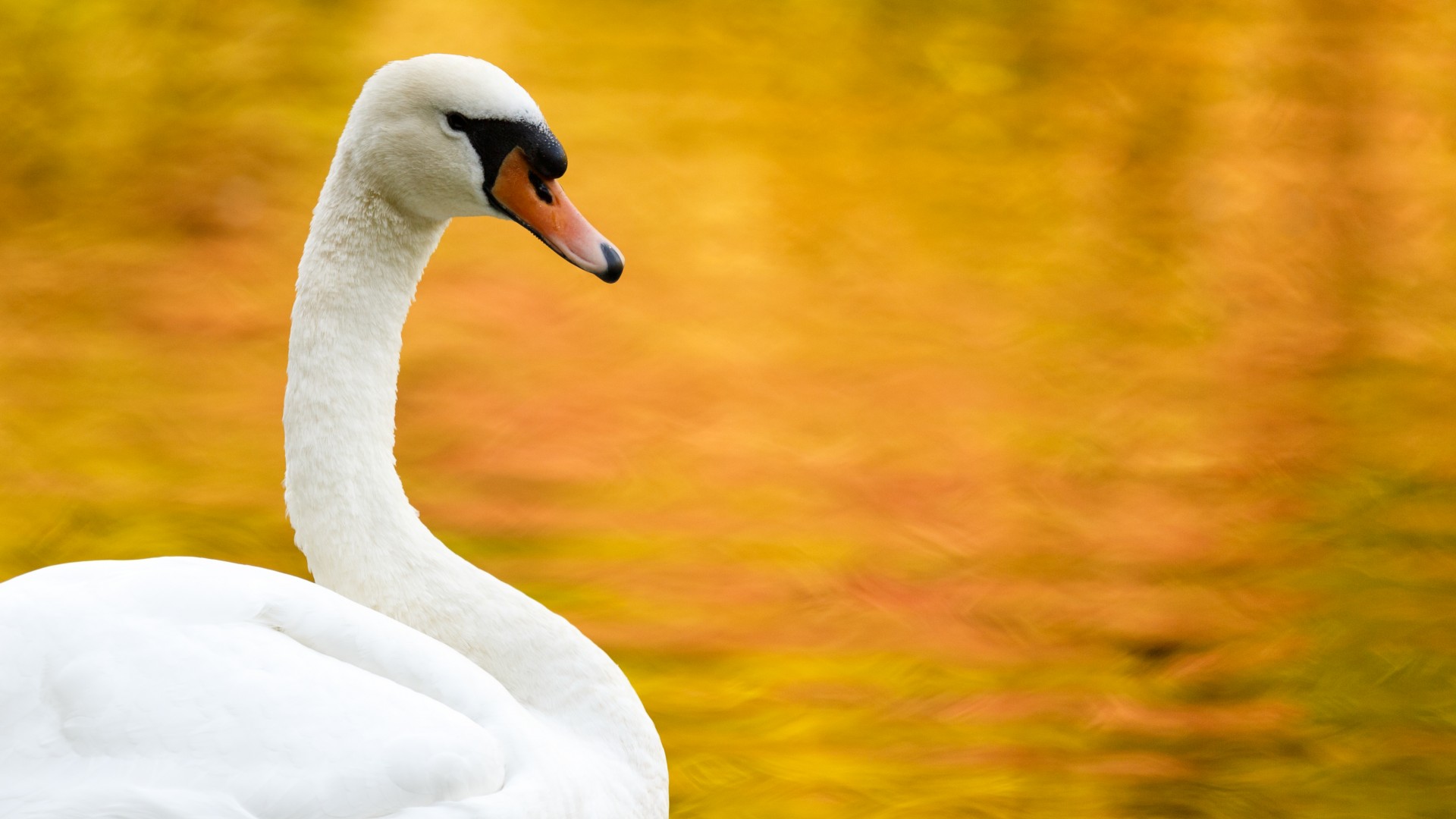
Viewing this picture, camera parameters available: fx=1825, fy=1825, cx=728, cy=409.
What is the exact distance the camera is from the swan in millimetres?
1901

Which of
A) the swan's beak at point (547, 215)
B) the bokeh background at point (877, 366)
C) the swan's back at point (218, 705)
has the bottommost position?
the bokeh background at point (877, 366)

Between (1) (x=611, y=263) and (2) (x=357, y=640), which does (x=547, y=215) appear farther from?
(2) (x=357, y=640)

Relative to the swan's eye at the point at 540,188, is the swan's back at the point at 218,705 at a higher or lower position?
lower

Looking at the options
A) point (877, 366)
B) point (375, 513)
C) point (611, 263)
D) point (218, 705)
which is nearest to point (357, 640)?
point (218, 705)

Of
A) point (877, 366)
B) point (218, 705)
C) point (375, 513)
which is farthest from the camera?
point (877, 366)

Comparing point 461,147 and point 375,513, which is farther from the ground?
point 461,147

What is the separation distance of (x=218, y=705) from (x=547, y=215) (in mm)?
800

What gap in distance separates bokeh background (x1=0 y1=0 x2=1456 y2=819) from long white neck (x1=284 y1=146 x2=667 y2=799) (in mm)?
695

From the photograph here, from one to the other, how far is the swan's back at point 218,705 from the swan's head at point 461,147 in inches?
22.6

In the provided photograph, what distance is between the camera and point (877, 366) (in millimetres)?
5305

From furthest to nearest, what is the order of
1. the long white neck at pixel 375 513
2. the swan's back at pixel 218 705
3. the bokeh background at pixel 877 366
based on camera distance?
1. the bokeh background at pixel 877 366
2. the long white neck at pixel 375 513
3. the swan's back at pixel 218 705

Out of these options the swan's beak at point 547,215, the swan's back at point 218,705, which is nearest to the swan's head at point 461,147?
the swan's beak at point 547,215

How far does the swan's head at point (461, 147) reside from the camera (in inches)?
93.3

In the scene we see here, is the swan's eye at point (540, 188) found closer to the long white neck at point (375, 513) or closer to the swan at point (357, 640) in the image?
the swan at point (357, 640)
